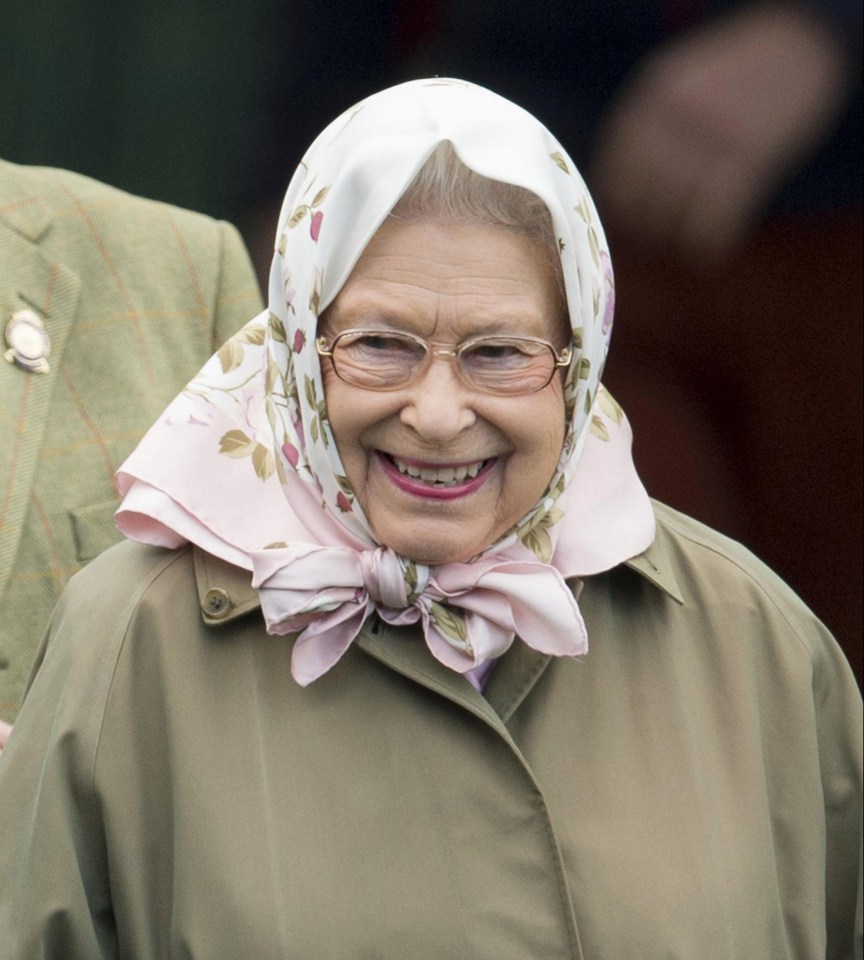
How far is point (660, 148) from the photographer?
390 cm

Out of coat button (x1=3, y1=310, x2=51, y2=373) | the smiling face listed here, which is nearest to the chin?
the smiling face

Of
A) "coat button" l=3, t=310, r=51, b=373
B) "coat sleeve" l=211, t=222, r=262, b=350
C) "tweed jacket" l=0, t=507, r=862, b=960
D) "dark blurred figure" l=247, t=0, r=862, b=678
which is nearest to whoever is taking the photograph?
"tweed jacket" l=0, t=507, r=862, b=960

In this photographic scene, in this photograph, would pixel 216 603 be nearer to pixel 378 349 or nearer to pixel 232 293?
pixel 378 349

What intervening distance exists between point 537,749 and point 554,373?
1.56 feet

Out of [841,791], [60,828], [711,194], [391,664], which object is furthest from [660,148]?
[60,828]

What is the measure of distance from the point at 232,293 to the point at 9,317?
378mm

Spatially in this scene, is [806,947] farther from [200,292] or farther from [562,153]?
[200,292]

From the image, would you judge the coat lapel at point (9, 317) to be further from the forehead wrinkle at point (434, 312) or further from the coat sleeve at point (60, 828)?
the forehead wrinkle at point (434, 312)

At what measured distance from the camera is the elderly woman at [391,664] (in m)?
2.01

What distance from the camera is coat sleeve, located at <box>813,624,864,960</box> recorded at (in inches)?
94.3

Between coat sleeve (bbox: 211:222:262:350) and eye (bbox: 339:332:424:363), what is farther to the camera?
coat sleeve (bbox: 211:222:262:350)

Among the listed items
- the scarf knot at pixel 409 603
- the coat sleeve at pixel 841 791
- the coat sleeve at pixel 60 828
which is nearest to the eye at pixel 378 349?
the scarf knot at pixel 409 603

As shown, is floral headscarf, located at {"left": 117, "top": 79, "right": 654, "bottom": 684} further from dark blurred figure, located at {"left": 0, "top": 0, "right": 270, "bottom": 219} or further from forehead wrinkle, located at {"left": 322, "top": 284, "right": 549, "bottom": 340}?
dark blurred figure, located at {"left": 0, "top": 0, "right": 270, "bottom": 219}

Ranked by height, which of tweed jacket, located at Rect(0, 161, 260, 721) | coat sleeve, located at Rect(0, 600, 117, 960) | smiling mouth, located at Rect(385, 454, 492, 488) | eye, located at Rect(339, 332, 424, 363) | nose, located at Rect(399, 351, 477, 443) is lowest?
coat sleeve, located at Rect(0, 600, 117, 960)
